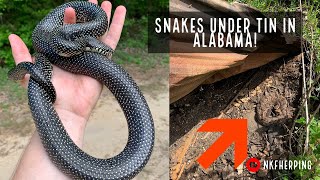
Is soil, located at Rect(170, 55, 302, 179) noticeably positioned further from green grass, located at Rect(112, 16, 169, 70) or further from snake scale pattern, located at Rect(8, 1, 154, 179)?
green grass, located at Rect(112, 16, 169, 70)

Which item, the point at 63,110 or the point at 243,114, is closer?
the point at 63,110

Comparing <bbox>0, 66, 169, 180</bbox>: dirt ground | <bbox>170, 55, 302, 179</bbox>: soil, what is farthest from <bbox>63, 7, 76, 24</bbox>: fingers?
<bbox>0, 66, 169, 180</bbox>: dirt ground

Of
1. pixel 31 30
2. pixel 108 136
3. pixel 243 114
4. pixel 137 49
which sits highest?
pixel 31 30

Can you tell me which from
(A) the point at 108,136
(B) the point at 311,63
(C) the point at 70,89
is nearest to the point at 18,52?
(C) the point at 70,89

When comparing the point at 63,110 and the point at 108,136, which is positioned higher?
the point at 63,110

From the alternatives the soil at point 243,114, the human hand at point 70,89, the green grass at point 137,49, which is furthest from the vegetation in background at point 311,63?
the green grass at point 137,49

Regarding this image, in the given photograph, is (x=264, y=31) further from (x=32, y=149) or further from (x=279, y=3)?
(x=32, y=149)

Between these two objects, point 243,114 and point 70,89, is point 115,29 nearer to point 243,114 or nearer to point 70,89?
point 70,89
